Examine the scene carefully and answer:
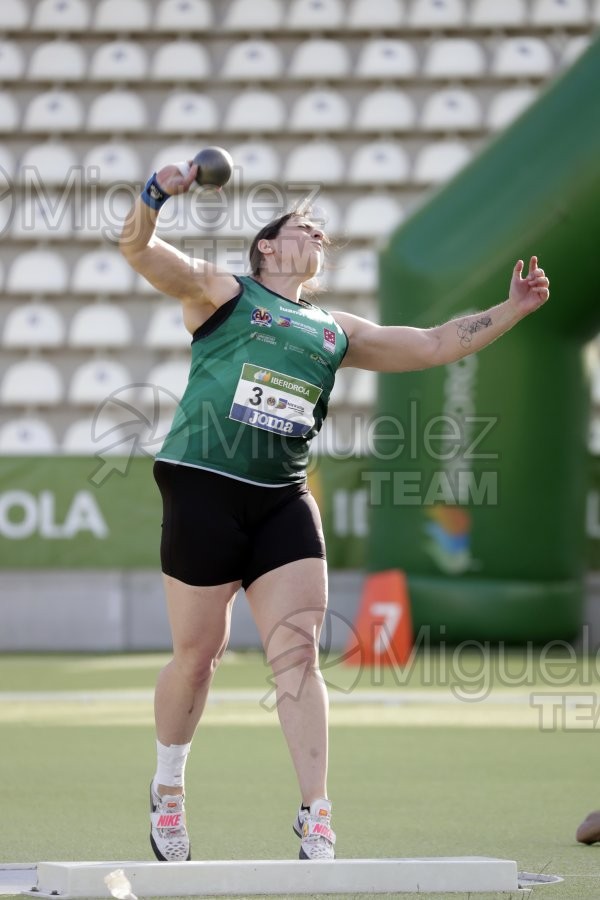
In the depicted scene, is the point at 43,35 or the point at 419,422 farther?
the point at 43,35

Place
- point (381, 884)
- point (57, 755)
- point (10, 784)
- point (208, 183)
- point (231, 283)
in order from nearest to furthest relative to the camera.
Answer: point (381, 884), point (208, 183), point (231, 283), point (10, 784), point (57, 755)

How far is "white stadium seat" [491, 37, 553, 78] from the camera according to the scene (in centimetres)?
1727

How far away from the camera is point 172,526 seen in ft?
12.2

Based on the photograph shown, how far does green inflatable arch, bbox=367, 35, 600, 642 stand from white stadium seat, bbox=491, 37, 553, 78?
709 centimetres

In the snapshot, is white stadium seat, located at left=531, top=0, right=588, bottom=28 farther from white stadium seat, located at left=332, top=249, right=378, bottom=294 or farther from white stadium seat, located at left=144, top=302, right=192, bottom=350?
white stadium seat, located at left=144, top=302, right=192, bottom=350

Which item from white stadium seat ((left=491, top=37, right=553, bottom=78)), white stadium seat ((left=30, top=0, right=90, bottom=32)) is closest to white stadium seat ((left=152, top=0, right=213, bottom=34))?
white stadium seat ((left=30, top=0, right=90, bottom=32))

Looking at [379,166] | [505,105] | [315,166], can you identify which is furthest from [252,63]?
[505,105]

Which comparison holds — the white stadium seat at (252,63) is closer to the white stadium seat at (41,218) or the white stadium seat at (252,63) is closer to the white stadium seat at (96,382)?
the white stadium seat at (41,218)

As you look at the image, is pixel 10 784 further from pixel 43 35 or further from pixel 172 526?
pixel 43 35

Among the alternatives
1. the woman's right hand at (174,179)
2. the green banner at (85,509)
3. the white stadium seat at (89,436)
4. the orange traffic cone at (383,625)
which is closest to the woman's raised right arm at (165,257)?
the woman's right hand at (174,179)

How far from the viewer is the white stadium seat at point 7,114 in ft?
57.4

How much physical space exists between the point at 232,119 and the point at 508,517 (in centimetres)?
831

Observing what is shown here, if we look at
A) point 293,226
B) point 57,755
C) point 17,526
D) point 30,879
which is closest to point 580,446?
point 17,526

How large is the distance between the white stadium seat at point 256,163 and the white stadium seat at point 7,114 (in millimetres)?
2649
